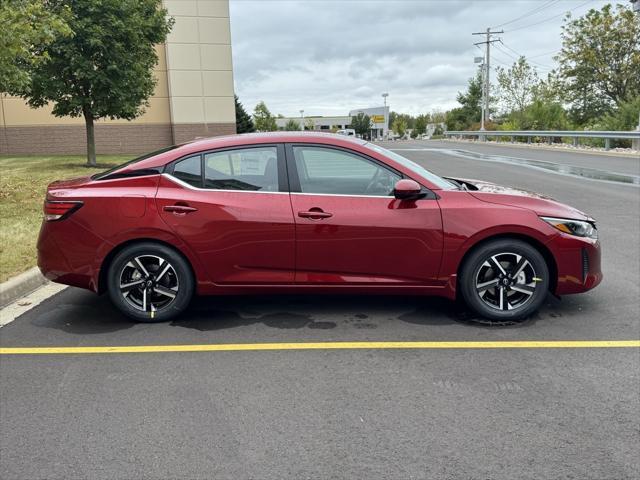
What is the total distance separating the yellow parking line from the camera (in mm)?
4320

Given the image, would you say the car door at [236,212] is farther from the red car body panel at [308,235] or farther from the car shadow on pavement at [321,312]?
the car shadow on pavement at [321,312]

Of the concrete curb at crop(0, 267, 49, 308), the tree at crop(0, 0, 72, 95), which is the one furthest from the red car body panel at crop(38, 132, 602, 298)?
the tree at crop(0, 0, 72, 95)

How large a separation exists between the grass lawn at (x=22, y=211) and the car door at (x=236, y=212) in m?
2.45

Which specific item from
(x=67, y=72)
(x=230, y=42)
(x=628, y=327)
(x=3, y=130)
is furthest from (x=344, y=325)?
(x=3, y=130)

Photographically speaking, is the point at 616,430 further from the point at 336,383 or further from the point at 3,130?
the point at 3,130

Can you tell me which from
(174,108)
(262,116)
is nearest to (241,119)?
(174,108)

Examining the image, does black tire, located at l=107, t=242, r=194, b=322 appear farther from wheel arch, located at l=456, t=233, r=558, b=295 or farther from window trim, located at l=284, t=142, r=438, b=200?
wheel arch, located at l=456, t=233, r=558, b=295

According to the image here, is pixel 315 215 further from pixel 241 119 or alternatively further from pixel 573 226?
pixel 241 119

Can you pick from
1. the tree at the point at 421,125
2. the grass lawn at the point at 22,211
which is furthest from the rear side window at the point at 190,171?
the tree at the point at 421,125

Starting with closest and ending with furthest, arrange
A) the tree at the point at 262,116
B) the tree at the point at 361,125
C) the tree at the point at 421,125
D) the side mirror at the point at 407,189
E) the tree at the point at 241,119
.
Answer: the side mirror at the point at 407,189 < the tree at the point at 241,119 < the tree at the point at 262,116 < the tree at the point at 361,125 < the tree at the point at 421,125

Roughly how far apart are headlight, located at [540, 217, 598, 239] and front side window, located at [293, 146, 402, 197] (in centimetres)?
133

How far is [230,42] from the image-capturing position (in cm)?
2947

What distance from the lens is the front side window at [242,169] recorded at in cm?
486

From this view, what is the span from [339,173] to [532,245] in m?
1.73
